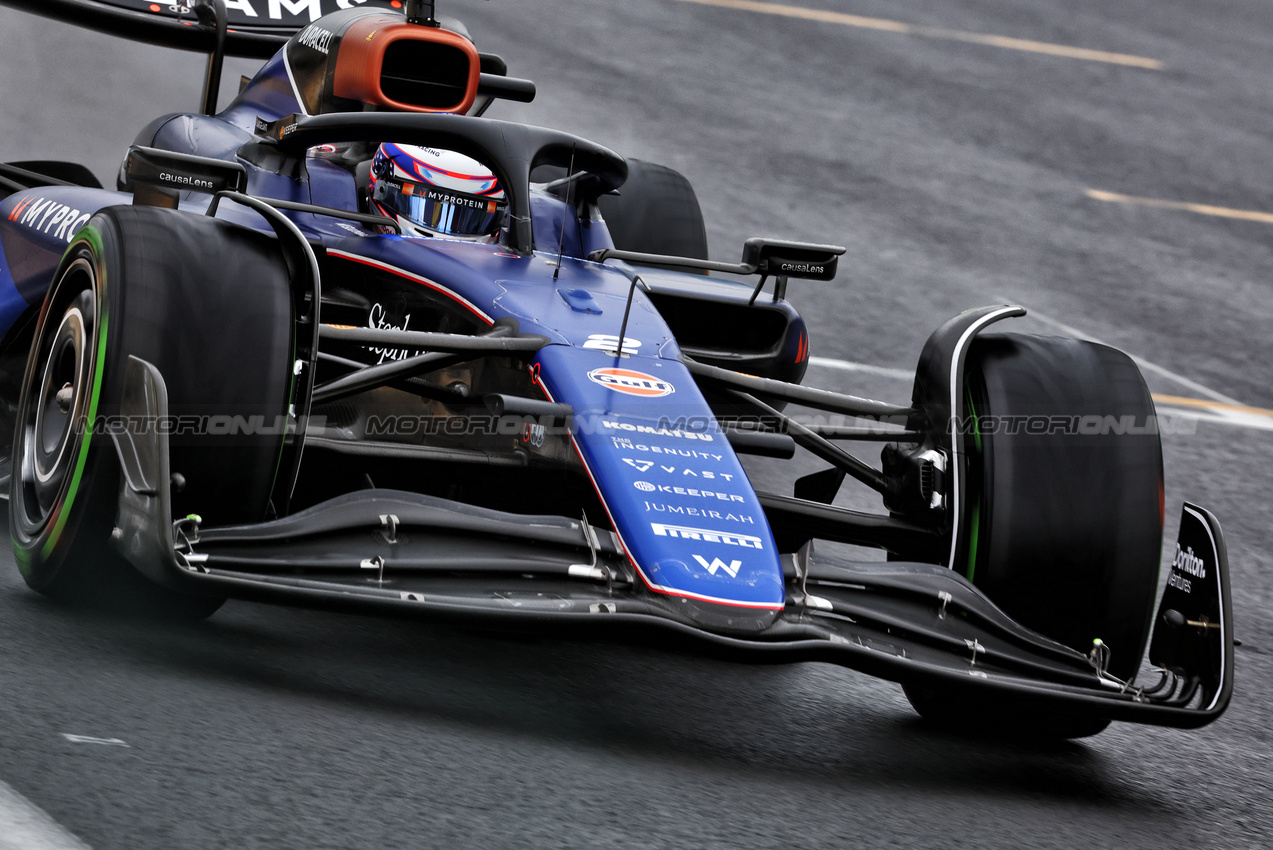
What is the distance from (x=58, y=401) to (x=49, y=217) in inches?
49.1

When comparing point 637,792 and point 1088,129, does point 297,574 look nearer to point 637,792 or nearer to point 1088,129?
point 637,792

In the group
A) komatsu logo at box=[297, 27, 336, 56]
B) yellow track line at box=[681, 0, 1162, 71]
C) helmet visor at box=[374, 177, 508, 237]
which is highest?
yellow track line at box=[681, 0, 1162, 71]

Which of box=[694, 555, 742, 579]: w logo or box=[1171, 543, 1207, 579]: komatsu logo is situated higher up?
box=[1171, 543, 1207, 579]: komatsu logo

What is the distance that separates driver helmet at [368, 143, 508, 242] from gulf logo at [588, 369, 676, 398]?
3.42 feet

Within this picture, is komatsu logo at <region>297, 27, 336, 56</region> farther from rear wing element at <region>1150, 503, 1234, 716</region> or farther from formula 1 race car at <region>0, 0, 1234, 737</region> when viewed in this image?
rear wing element at <region>1150, 503, 1234, 716</region>

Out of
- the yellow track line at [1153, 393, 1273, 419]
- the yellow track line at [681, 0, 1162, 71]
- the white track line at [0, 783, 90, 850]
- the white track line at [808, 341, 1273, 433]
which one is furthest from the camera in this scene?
the yellow track line at [681, 0, 1162, 71]

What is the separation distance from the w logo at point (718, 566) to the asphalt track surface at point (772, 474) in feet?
1.29

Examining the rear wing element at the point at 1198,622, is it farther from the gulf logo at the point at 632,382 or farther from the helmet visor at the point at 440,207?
the helmet visor at the point at 440,207

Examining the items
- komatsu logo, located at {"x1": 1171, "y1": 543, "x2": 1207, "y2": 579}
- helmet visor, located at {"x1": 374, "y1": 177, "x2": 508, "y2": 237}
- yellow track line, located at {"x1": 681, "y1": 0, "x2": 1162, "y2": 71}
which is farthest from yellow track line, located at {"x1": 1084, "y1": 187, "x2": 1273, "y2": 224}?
komatsu logo, located at {"x1": 1171, "y1": 543, "x2": 1207, "y2": 579}

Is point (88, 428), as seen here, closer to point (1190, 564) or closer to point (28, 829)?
point (28, 829)

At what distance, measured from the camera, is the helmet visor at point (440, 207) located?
4.84 meters

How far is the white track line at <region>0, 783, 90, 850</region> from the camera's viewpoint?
244 centimetres

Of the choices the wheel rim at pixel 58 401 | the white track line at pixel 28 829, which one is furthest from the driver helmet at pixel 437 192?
the white track line at pixel 28 829

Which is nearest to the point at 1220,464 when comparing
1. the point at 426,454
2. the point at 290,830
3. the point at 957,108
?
the point at 426,454
